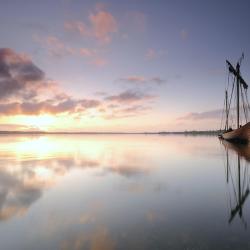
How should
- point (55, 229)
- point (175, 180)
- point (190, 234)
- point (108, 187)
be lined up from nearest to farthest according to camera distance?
point (190, 234) < point (55, 229) < point (108, 187) < point (175, 180)

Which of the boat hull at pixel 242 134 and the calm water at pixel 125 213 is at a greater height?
the boat hull at pixel 242 134

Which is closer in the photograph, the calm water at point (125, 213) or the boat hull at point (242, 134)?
the calm water at point (125, 213)

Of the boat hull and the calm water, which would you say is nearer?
the calm water

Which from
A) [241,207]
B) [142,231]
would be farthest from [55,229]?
[241,207]

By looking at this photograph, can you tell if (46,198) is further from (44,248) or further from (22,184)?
(44,248)

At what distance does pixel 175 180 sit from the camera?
14641mm

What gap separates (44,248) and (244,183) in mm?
11291

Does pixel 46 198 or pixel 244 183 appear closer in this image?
pixel 46 198

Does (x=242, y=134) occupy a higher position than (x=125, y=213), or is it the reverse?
(x=242, y=134)

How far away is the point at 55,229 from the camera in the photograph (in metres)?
7.14

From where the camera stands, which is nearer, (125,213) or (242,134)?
(125,213)

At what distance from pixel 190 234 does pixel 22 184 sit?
34.3 feet

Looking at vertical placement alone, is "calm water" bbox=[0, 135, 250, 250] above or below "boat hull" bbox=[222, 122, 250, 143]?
below

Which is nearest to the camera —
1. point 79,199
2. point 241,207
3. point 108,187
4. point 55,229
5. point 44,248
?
Result: point 44,248
